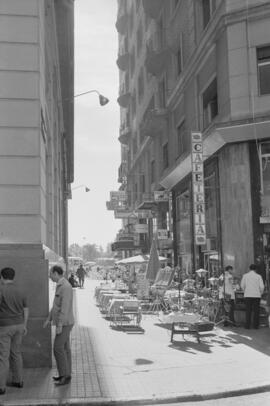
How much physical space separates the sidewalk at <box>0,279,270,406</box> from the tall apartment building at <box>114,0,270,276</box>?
615 cm

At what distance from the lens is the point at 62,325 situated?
846cm

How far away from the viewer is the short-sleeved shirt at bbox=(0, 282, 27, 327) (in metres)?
8.20

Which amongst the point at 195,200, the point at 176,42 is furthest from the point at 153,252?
the point at 176,42

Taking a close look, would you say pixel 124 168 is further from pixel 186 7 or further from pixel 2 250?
pixel 2 250

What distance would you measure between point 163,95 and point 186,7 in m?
8.03

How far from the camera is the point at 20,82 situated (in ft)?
35.4

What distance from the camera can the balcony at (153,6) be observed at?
3341 cm

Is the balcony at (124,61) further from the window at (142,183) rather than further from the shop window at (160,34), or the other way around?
the shop window at (160,34)

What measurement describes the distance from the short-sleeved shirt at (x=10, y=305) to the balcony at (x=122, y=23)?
169 ft

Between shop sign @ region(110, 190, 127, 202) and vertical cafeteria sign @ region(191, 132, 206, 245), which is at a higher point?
shop sign @ region(110, 190, 127, 202)

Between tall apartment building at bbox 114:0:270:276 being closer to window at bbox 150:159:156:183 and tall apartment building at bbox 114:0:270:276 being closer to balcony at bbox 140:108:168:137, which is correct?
balcony at bbox 140:108:168:137

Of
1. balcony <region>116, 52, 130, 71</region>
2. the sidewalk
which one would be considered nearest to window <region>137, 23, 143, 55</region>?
balcony <region>116, 52, 130, 71</region>

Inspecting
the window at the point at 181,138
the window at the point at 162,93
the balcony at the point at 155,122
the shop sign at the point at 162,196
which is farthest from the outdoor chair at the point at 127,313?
the window at the point at 162,93

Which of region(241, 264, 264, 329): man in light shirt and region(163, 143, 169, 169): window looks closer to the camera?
region(241, 264, 264, 329): man in light shirt
